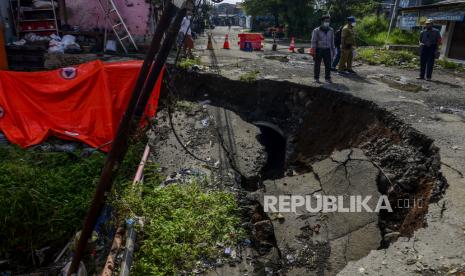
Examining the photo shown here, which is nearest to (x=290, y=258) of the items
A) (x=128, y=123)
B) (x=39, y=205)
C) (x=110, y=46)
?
(x=128, y=123)

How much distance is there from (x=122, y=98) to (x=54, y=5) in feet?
22.6

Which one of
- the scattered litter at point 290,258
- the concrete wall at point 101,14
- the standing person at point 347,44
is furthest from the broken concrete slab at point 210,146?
the concrete wall at point 101,14

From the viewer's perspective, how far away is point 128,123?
8.06 feet

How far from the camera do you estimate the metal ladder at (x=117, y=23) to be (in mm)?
11297

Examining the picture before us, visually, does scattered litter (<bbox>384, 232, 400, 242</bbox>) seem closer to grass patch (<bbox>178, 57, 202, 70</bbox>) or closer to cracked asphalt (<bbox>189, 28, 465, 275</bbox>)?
cracked asphalt (<bbox>189, 28, 465, 275</bbox>)

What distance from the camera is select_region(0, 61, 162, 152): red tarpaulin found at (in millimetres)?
6098

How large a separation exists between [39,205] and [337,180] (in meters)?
3.80

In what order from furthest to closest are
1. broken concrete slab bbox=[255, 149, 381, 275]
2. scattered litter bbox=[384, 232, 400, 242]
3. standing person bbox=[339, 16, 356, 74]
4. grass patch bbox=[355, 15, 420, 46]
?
grass patch bbox=[355, 15, 420, 46] → standing person bbox=[339, 16, 356, 74] → broken concrete slab bbox=[255, 149, 381, 275] → scattered litter bbox=[384, 232, 400, 242]

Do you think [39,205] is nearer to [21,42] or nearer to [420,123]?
[420,123]

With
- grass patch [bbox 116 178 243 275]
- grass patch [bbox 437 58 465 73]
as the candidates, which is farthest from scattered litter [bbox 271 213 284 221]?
grass patch [bbox 437 58 465 73]

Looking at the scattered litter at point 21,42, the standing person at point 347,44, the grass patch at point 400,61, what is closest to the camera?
the standing person at point 347,44

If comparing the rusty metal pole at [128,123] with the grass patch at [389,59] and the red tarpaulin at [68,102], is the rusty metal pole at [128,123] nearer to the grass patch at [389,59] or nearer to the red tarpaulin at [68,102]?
the red tarpaulin at [68,102]

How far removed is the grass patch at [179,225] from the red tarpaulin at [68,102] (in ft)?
7.01

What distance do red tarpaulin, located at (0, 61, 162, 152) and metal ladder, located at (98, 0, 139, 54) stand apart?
5258 mm
